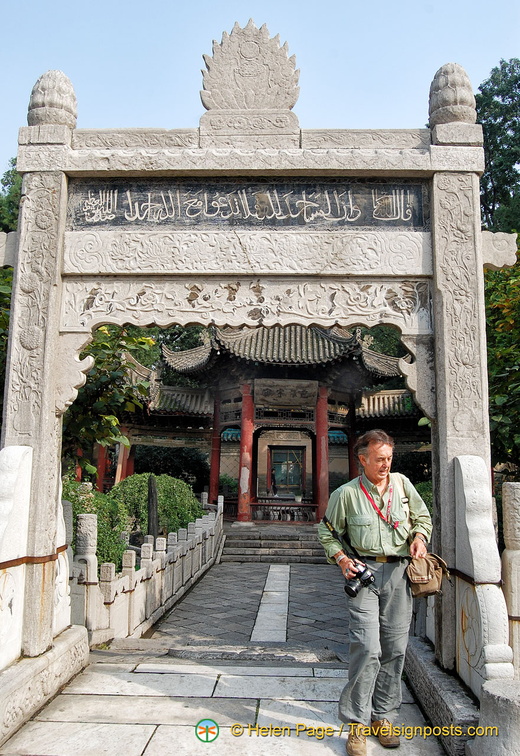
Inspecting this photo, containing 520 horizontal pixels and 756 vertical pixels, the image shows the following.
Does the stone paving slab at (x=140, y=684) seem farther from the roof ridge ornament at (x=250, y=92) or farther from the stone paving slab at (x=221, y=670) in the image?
the roof ridge ornament at (x=250, y=92)

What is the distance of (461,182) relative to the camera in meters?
4.09

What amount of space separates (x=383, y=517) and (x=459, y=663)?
1.15 metres

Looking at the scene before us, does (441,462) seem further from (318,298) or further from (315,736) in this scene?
(315,736)

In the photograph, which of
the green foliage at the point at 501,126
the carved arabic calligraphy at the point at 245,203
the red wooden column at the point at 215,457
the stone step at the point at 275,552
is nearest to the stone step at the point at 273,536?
the stone step at the point at 275,552

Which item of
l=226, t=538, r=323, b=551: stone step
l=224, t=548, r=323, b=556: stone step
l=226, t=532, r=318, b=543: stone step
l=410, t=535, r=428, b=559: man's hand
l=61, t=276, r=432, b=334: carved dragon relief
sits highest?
l=61, t=276, r=432, b=334: carved dragon relief

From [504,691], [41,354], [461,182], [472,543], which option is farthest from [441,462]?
[41,354]

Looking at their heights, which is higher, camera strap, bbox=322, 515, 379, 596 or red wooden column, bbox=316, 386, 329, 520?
red wooden column, bbox=316, 386, 329, 520

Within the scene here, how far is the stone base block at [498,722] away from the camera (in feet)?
8.04

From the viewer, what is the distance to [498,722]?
98.6 inches

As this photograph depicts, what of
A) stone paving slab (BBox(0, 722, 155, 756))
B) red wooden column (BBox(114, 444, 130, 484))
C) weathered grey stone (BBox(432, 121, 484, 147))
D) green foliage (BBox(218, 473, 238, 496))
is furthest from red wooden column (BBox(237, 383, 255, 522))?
stone paving slab (BBox(0, 722, 155, 756))

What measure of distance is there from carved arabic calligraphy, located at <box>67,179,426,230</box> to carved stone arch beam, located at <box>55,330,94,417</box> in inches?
31.3

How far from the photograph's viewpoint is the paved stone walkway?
2.94 m

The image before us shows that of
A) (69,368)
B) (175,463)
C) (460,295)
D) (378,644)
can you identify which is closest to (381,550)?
(378,644)

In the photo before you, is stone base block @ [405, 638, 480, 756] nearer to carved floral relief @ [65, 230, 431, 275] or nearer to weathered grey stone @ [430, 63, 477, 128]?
carved floral relief @ [65, 230, 431, 275]
